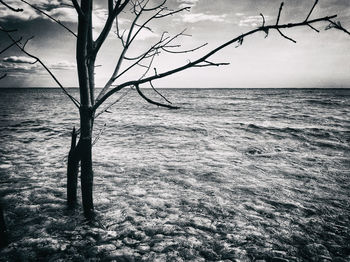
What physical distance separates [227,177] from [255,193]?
92cm

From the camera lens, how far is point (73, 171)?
3215 millimetres

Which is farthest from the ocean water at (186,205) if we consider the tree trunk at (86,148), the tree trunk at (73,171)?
the tree trunk at (86,148)

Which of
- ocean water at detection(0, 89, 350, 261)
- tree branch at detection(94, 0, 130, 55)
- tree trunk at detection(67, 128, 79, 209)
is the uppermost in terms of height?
tree branch at detection(94, 0, 130, 55)

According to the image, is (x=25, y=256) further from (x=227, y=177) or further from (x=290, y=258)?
(x=227, y=177)

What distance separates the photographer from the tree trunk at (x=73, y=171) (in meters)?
3.07

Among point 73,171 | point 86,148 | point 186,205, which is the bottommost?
point 186,205

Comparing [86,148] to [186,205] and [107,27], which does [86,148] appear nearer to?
[107,27]

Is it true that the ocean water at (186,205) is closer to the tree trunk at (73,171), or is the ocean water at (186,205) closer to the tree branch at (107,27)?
the tree trunk at (73,171)

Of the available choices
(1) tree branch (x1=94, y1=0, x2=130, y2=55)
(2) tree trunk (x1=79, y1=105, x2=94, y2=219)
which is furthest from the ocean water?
(1) tree branch (x1=94, y1=0, x2=130, y2=55)

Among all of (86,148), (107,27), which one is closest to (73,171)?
(86,148)

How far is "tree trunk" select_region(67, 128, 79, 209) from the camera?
307 cm

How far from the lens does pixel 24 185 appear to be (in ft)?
15.8

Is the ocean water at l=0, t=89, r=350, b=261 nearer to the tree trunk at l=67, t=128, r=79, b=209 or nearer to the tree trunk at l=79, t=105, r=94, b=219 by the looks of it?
the tree trunk at l=67, t=128, r=79, b=209

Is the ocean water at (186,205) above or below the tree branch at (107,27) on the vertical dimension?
below
